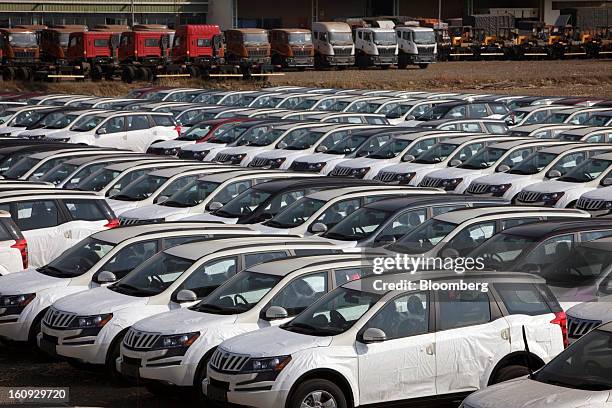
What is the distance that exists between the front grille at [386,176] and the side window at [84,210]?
8120 millimetres

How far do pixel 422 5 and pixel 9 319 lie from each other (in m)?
93.1

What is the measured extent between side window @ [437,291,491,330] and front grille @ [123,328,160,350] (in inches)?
105

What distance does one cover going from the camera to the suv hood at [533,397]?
330 inches

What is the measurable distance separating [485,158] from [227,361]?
14364mm

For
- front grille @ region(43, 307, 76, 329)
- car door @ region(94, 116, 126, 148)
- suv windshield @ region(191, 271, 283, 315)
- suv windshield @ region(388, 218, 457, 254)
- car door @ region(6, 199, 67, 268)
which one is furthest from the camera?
car door @ region(94, 116, 126, 148)

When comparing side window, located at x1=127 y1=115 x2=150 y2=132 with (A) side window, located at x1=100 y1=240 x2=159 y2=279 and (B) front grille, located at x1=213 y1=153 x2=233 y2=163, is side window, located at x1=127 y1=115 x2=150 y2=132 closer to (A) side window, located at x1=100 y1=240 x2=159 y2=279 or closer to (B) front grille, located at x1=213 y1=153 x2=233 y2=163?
(B) front grille, located at x1=213 y1=153 x2=233 y2=163

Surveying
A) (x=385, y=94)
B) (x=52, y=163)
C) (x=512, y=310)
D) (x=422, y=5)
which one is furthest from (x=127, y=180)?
(x=422, y=5)

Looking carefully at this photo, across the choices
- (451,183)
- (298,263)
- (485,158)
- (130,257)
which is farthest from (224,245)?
(485,158)

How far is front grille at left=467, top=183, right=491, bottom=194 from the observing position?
22.4 m

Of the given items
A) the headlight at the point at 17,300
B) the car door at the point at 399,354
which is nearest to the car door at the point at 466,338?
the car door at the point at 399,354

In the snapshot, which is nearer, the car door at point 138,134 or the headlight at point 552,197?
the headlight at point 552,197

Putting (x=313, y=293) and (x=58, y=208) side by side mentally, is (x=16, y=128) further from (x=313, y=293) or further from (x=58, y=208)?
(x=313, y=293)

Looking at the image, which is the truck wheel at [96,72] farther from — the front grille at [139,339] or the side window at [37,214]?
the front grille at [139,339]

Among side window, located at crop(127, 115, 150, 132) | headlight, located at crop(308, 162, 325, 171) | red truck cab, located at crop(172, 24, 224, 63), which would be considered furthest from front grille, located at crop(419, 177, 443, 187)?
red truck cab, located at crop(172, 24, 224, 63)
